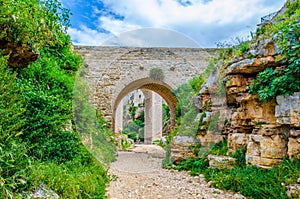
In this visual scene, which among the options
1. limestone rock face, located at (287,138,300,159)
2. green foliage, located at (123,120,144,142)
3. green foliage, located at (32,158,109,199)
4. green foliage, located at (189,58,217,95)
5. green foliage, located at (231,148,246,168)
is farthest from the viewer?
green foliage, located at (123,120,144,142)

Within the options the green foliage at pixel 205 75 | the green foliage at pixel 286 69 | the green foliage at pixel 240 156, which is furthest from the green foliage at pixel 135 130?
the green foliage at pixel 286 69

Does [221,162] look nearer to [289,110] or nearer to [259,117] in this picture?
[259,117]

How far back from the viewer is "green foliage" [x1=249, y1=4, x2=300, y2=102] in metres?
3.29

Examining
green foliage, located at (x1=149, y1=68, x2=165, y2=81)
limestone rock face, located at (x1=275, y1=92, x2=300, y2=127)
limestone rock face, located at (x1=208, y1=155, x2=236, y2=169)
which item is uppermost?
green foliage, located at (x1=149, y1=68, x2=165, y2=81)

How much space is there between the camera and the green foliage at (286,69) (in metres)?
3.29

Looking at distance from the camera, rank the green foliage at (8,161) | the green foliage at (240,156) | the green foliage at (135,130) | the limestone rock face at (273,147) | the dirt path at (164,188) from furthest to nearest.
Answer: the green foliage at (135,130) < the green foliage at (240,156) < the dirt path at (164,188) < the limestone rock face at (273,147) < the green foliage at (8,161)

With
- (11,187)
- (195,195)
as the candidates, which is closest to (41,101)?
(11,187)

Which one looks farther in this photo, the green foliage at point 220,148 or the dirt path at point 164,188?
the green foliage at point 220,148

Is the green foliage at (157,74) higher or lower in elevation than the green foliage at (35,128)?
higher

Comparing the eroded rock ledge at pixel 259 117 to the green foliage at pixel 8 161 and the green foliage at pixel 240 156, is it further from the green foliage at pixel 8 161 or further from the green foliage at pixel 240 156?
the green foliage at pixel 8 161

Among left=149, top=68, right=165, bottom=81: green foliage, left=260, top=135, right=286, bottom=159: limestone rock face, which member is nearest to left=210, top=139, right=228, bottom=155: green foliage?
left=260, top=135, right=286, bottom=159: limestone rock face

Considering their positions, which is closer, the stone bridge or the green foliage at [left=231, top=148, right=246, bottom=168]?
the green foliage at [left=231, top=148, right=246, bottom=168]

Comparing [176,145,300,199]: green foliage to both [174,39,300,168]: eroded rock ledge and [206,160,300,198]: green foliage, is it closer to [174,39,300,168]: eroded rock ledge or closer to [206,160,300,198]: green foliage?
[206,160,300,198]: green foliage

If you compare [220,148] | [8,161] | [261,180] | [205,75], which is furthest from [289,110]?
[205,75]
